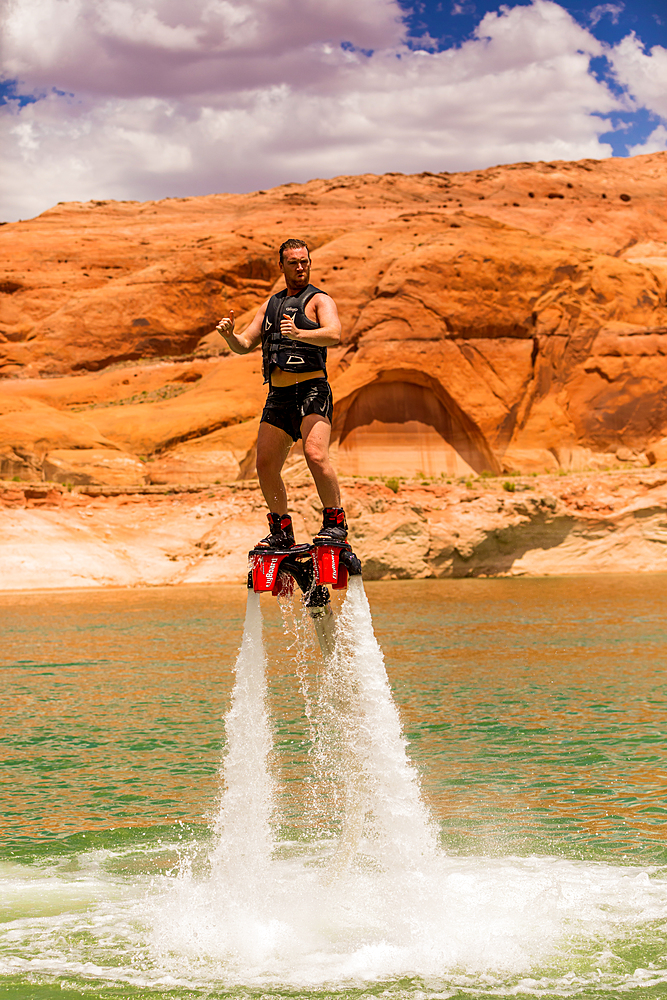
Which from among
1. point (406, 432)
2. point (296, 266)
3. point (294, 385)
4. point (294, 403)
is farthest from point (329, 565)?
point (406, 432)

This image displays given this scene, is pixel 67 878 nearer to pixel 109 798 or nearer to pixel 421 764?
pixel 109 798

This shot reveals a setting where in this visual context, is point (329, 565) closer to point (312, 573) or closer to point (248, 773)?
point (312, 573)

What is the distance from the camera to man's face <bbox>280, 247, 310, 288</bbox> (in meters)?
7.57

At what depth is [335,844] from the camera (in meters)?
9.24

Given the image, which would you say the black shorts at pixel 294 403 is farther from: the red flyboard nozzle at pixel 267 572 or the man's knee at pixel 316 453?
the red flyboard nozzle at pixel 267 572

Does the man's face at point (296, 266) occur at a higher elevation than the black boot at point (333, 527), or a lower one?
higher

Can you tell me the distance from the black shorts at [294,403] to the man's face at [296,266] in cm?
75

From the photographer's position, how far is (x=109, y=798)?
1031 centimetres

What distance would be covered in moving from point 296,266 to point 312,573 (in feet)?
7.50

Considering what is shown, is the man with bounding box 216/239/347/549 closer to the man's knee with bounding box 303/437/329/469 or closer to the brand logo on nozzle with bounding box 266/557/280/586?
the man's knee with bounding box 303/437/329/469

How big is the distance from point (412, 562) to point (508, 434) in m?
12.9

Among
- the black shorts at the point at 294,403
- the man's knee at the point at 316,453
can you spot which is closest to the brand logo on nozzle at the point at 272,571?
the man's knee at the point at 316,453

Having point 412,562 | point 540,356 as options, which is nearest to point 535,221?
point 540,356

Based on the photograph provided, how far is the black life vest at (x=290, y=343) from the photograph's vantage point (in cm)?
740
